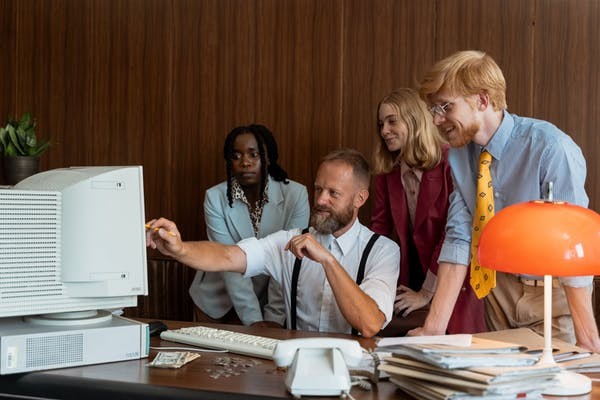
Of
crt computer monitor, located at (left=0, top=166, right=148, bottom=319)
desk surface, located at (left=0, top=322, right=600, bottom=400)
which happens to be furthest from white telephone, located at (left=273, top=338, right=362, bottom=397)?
crt computer monitor, located at (left=0, top=166, right=148, bottom=319)

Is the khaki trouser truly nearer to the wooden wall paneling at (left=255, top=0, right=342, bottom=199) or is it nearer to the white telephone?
the white telephone

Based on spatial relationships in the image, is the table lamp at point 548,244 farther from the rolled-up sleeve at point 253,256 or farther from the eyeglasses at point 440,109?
the rolled-up sleeve at point 253,256

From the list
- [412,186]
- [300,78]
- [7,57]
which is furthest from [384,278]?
[7,57]

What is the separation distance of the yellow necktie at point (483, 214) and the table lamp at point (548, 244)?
24.9 inches

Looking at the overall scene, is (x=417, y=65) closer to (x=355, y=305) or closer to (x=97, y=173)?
(x=355, y=305)


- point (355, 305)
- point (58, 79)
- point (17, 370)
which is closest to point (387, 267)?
point (355, 305)

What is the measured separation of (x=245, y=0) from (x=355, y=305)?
261cm

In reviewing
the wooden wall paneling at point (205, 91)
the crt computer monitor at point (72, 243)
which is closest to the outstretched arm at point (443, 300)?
the crt computer monitor at point (72, 243)

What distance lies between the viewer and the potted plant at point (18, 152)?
4.32 m

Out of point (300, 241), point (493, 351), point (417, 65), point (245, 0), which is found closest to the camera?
point (493, 351)

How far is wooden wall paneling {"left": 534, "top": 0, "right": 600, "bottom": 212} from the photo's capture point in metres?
3.91

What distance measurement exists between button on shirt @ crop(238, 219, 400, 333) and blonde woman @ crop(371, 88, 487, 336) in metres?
0.45

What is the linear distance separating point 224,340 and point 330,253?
1.96 feet

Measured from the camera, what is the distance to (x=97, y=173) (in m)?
2.05
